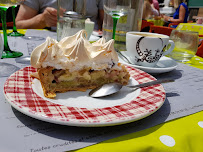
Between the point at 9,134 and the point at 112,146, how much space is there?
26 centimetres

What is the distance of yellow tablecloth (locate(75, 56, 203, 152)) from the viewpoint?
1.37 feet

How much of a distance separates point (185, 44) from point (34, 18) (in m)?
2.01

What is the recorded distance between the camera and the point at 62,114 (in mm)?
477

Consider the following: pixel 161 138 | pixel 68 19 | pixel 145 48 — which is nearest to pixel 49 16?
pixel 68 19

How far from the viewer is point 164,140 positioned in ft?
1.51

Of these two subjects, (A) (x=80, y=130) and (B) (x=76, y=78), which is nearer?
(A) (x=80, y=130)

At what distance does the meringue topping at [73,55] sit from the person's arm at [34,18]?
1.48m

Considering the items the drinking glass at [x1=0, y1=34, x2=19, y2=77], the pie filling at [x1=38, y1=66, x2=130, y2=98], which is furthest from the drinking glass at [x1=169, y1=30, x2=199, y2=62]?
the drinking glass at [x1=0, y1=34, x2=19, y2=77]

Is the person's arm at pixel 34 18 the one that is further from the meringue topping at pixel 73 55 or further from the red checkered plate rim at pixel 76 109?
the red checkered plate rim at pixel 76 109

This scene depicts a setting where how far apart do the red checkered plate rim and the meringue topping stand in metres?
0.12

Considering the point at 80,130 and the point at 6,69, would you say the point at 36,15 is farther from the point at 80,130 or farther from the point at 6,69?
the point at 80,130

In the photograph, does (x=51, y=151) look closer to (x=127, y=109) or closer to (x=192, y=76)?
(x=127, y=109)

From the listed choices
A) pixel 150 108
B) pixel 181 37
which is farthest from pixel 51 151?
pixel 181 37

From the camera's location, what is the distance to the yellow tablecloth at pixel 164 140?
0.42 m
